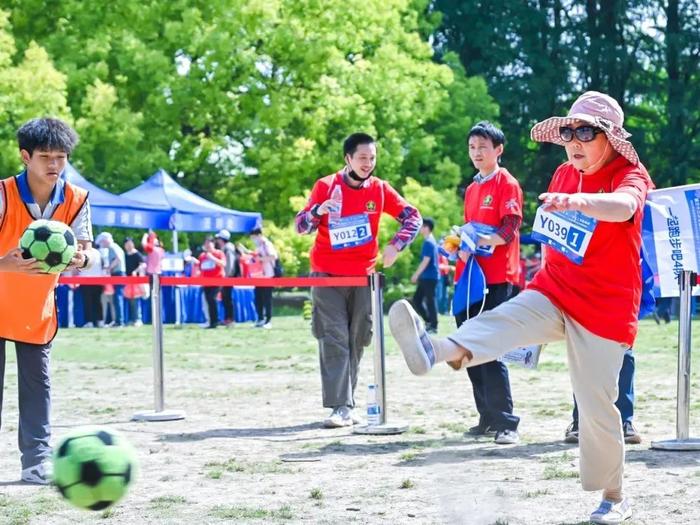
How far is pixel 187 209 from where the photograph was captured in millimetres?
27578

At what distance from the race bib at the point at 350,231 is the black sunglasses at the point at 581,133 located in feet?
11.8

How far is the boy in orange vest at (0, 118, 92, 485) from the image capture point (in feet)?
22.7

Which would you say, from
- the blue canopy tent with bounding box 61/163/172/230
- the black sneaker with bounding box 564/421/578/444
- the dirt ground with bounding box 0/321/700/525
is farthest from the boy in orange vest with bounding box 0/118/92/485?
the blue canopy tent with bounding box 61/163/172/230

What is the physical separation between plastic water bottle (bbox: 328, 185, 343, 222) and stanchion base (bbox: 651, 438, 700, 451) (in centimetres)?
292

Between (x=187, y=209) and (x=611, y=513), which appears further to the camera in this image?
(x=187, y=209)

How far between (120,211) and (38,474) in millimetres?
18974

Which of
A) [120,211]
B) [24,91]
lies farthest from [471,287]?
[24,91]

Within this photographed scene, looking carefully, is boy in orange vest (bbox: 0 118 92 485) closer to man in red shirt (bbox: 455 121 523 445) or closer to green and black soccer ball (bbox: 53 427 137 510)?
green and black soccer ball (bbox: 53 427 137 510)

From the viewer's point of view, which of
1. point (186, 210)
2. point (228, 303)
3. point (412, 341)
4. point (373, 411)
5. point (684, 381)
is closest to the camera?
point (412, 341)

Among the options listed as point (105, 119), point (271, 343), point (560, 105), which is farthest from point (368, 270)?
point (560, 105)

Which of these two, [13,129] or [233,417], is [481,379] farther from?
[13,129]

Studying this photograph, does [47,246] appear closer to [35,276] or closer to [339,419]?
[35,276]

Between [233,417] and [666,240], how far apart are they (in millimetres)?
3985

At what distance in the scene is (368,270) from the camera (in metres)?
9.62
